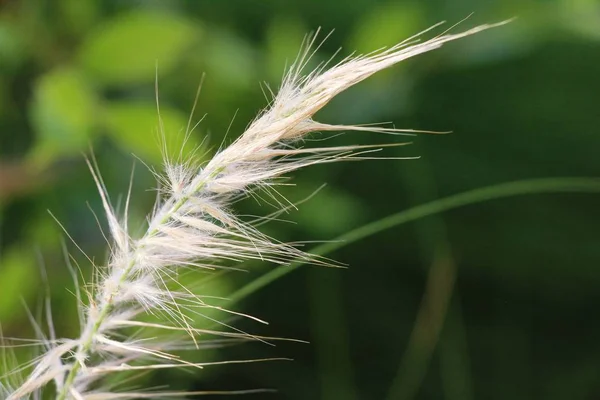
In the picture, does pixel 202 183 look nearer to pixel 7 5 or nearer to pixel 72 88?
pixel 72 88

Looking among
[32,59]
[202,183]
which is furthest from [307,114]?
[32,59]

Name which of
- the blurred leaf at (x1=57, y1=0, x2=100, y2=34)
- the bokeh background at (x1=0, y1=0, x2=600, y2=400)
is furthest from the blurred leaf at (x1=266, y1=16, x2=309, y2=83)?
the blurred leaf at (x1=57, y1=0, x2=100, y2=34)

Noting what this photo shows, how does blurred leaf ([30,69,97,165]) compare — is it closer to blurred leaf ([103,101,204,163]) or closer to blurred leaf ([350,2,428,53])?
blurred leaf ([103,101,204,163])

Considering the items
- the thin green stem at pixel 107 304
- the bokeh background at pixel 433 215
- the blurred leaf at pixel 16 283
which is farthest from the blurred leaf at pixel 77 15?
the thin green stem at pixel 107 304

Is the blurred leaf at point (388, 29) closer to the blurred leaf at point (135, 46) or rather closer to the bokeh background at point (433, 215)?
the bokeh background at point (433, 215)

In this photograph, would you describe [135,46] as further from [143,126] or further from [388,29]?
[388,29]

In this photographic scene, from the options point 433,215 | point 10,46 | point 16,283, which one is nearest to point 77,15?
point 10,46
